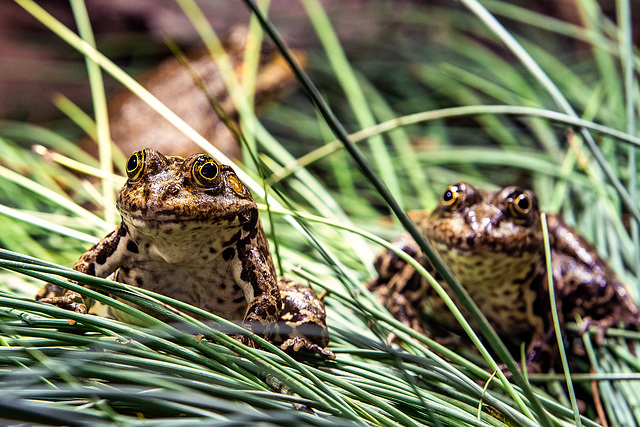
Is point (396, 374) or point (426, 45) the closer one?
point (396, 374)

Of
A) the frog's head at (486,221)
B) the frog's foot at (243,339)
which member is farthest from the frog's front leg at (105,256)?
the frog's head at (486,221)

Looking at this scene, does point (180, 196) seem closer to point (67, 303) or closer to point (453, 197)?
point (67, 303)

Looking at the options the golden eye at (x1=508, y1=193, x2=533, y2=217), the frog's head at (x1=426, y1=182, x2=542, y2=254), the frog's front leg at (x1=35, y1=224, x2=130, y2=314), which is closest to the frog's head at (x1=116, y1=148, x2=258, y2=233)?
the frog's front leg at (x1=35, y1=224, x2=130, y2=314)

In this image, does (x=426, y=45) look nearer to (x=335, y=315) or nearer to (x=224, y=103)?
(x=224, y=103)

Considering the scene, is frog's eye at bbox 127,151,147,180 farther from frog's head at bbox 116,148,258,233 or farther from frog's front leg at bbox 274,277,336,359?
frog's front leg at bbox 274,277,336,359

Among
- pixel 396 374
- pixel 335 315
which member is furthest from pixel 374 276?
pixel 396 374

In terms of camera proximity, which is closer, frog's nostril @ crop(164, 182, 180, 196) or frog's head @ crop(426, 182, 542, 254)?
frog's nostril @ crop(164, 182, 180, 196)

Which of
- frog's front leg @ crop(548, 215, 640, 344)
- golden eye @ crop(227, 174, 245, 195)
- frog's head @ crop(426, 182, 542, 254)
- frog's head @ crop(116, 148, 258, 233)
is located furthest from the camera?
frog's front leg @ crop(548, 215, 640, 344)

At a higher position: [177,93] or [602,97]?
[177,93]
